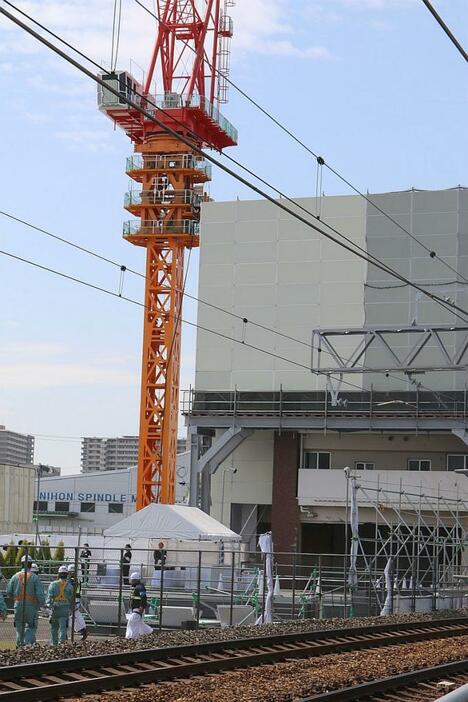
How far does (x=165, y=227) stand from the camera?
67625mm

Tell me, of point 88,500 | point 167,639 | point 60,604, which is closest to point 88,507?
point 88,500

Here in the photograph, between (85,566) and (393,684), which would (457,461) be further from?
(393,684)

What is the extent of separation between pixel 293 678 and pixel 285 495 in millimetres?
42070

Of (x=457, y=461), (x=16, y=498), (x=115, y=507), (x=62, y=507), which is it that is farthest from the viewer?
(x=62, y=507)

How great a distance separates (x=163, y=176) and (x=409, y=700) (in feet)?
183

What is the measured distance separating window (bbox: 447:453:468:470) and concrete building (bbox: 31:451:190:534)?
38224mm

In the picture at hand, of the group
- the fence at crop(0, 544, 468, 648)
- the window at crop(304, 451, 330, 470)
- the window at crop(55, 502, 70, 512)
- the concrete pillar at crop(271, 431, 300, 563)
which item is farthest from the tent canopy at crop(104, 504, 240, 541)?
the window at crop(55, 502, 70, 512)

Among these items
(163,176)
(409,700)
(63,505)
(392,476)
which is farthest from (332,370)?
(63,505)

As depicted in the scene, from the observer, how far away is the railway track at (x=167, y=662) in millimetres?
14656

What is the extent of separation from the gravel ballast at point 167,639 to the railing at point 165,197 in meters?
40.1

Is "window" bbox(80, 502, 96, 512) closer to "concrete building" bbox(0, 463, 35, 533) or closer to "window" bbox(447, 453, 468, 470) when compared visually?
"concrete building" bbox(0, 463, 35, 533)

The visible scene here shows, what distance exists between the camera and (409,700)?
49.6 ft

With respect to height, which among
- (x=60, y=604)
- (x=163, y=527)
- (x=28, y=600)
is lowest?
(x=60, y=604)

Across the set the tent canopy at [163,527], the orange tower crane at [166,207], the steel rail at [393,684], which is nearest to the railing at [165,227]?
the orange tower crane at [166,207]
